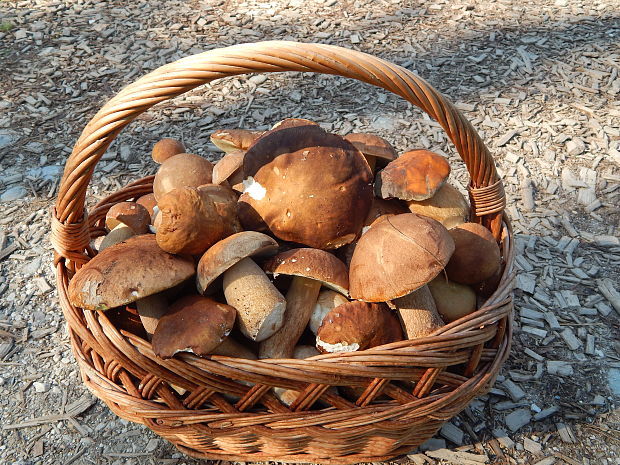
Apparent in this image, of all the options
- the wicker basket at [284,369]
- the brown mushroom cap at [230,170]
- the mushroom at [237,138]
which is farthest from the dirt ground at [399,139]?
the mushroom at [237,138]

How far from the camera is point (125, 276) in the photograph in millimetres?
1556

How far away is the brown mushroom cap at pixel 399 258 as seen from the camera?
5.04ft

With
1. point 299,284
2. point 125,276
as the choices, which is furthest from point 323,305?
→ point 125,276

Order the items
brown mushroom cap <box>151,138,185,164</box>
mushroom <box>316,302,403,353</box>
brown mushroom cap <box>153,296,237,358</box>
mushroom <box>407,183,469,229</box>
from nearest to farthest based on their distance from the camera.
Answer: brown mushroom cap <box>153,296,237,358</box>
mushroom <box>316,302,403,353</box>
mushroom <box>407,183,469,229</box>
brown mushroom cap <box>151,138,185,164</box>

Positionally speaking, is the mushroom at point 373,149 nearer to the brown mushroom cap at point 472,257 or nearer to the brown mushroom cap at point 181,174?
the brown mushroom cap at point 472,257

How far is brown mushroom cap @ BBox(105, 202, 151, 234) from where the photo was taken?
1.95 metres

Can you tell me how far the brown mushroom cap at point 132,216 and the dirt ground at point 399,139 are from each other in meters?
0.74

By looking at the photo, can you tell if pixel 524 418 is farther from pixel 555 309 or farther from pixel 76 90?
pixel 76 90

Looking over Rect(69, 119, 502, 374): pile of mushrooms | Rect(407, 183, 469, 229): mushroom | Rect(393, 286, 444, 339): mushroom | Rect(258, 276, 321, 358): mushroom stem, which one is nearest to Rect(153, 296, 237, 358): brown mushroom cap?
Rect(69, 119, 502, 374): pile of mushrooms

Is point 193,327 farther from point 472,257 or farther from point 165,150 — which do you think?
point 165,150

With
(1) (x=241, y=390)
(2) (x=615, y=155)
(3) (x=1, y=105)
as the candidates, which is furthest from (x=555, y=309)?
(3) (x=1, y=105)

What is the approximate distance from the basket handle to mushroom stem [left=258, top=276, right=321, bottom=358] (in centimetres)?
62

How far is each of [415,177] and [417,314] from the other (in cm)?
45

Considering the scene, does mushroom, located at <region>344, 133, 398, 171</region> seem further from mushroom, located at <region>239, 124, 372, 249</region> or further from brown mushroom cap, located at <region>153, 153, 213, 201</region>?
brown mushroom cap, located at <region>153, 153, 213, 201</region>
